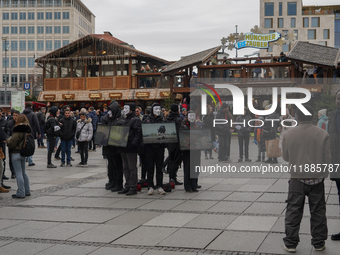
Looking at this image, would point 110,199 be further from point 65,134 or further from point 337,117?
point 65,134

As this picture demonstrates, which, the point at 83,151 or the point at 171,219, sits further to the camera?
the point at 83,151

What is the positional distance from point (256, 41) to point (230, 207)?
85.2 ft

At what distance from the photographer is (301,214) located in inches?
213

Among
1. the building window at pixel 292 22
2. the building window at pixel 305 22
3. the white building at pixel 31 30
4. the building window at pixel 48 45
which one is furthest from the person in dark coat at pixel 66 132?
the building window at pixel 48 45

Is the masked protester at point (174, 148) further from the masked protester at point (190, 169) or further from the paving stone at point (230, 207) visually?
the paving stone at point (230, 207)

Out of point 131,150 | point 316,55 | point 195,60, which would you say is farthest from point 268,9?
point 131,150

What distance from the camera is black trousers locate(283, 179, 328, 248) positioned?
5285 millimetres

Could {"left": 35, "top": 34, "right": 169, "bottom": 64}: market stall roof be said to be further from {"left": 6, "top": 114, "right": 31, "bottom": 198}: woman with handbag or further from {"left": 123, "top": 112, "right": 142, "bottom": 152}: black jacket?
{"left": 6, "top": 114, "right": 31, "bottom": 198}: woman with handbag

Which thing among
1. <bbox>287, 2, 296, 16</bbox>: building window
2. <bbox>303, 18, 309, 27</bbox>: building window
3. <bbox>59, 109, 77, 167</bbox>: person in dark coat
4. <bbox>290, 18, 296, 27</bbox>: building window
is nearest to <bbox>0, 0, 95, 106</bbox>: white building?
<bbox>287, 2, 296, 16</bbox>: building window

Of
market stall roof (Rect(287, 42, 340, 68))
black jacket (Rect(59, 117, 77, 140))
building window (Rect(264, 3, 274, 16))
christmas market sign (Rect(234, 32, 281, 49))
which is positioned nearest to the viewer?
black jacket (Rect(59, 117, 77, 140))

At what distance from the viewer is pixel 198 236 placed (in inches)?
239

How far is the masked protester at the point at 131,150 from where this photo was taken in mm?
9422

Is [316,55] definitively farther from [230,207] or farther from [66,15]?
[66,15]

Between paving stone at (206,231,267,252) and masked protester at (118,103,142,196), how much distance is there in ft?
12.2
